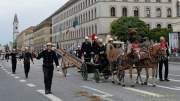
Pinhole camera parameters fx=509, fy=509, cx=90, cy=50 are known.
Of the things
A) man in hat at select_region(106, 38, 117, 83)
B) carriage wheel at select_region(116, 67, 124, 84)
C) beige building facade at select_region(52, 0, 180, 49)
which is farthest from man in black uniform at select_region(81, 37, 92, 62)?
beige building facade at select_region(52, 0, 180, 49)

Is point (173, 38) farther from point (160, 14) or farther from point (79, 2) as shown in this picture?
point (79, 2)

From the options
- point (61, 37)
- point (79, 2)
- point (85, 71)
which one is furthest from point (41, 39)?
point (85, 71)

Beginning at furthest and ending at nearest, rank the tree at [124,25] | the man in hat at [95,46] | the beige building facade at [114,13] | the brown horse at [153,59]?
the beige building facade at [114,13]
the tree at [124,25]
the man in hat at [95,46]
the brown horse at [153,59]

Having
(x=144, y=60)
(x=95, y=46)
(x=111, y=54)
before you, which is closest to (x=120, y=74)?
(x=111, y=54)

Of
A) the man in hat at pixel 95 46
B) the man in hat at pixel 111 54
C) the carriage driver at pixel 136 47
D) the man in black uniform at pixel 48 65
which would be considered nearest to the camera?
the man in black uniform at pixel 48 65

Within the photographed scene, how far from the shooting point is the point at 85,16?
125 metres

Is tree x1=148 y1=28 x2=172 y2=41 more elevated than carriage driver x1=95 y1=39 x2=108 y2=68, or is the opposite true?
tree x1=148 y1=28 x2=172 y2=41

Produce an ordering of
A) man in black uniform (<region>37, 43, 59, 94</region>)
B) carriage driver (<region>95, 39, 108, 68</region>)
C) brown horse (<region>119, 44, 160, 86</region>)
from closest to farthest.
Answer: man in black uniform (<region>37, 43, 59, 94</region>), brown horse (<region>119, 44, 160, 86</region>), carriage driver (<region>95, 39, 108, 68</region>)

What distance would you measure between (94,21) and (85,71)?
94.6 m

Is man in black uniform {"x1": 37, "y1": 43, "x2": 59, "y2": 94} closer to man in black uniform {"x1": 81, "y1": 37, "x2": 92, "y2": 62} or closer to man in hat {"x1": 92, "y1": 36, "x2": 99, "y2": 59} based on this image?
man in hat {"x1": 92, "y1": 36, "x2": 99, "y2": 59}

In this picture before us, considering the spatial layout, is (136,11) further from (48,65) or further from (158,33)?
(48,65)

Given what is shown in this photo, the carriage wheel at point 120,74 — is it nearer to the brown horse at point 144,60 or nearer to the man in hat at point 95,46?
the brown horse at point 144,60

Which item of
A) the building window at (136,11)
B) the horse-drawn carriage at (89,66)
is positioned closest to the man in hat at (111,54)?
the horse-drawn carriage at (89,66)

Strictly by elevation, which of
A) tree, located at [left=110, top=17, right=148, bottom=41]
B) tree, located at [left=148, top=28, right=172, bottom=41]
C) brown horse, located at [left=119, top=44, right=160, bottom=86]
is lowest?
brown horse, located at [left=119, top=44, right=160, bottom=86]
